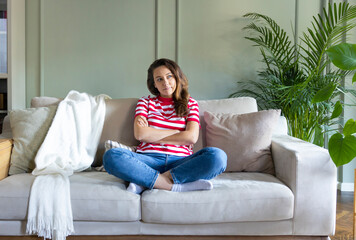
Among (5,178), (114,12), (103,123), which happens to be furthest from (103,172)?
(114,12)

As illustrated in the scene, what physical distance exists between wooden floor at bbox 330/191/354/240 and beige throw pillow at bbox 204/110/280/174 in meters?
0.53

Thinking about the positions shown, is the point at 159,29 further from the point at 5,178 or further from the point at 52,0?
the point at 5,178

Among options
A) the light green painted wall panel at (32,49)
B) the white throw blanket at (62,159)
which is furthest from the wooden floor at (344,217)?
the light green painted wall panel at (32,49)

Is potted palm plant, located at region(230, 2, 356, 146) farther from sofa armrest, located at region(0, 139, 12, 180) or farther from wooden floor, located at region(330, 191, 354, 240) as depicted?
sofa armrest, located at region(0, 139, 12, 180)

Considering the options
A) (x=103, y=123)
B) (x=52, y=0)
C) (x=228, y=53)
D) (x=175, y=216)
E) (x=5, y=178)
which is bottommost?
(x=175, y=216)

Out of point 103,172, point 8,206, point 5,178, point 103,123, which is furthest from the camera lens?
point 103,123

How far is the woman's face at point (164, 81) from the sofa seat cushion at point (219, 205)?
2.16ft

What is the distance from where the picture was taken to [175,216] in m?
1.64

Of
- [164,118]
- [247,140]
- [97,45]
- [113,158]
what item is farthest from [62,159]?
[97,45]

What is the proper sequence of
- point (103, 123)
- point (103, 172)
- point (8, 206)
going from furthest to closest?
point (103, 123)
point (103, 172)
point (8, 206)

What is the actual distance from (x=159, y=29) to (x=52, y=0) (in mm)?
954

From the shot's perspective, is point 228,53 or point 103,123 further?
point 228,53

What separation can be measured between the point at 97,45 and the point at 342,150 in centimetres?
214

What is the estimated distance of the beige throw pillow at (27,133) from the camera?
197 cm
